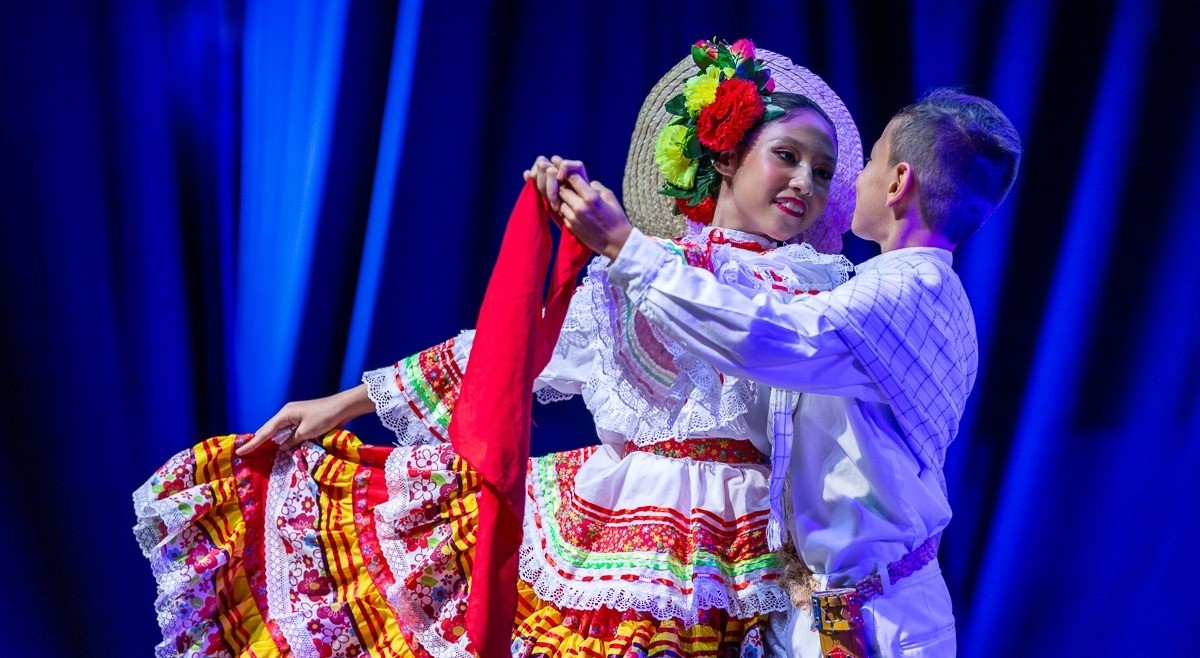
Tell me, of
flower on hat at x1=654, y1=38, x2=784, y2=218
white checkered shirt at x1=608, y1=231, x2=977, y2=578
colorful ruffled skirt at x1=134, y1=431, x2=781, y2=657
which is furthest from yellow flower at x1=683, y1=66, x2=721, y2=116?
colorful ruffled skirt at x1=134, y1=431, x2=781, y2=657

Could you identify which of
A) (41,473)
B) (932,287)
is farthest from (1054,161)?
(41,473)

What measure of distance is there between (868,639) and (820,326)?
1.74ft

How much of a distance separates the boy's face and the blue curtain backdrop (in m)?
1.19

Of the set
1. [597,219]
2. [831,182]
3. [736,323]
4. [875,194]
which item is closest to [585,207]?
[597,219]

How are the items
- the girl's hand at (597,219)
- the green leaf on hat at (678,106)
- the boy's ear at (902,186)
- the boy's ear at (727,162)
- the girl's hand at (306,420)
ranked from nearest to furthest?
the girl's hand at (597,219) → the boy's ear at (902,186) → the girl's hand at (306,420) → the boy's ear at (727,162) → the green leaf on hat at (678,106)

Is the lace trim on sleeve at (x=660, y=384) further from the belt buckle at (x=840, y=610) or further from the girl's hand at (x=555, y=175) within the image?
the belt buckle at (x=840, y=610)

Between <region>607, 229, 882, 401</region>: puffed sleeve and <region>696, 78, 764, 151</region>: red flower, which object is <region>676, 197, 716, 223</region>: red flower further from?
<region>607, 229, 882, 401</region>: puffed sleeve

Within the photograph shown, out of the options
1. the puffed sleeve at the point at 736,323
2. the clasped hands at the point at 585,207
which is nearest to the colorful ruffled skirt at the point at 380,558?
the puffed sleeve at the point at 736,323

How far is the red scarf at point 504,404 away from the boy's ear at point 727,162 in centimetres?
61

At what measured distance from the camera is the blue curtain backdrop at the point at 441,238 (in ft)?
9.02

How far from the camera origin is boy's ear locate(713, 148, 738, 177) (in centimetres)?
242

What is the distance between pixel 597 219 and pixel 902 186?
59 cm

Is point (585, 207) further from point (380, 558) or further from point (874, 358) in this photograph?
point (380, 558)

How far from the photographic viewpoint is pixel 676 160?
2.53 metres
